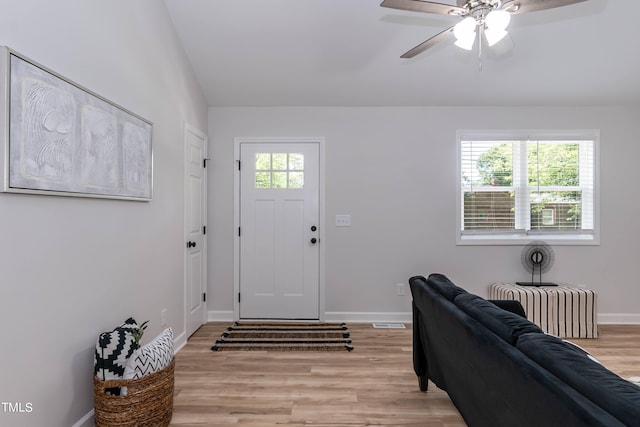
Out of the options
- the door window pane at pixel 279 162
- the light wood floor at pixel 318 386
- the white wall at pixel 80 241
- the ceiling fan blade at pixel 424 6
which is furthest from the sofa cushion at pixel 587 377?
the door window pane at pixel 279 162

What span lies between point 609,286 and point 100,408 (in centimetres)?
484

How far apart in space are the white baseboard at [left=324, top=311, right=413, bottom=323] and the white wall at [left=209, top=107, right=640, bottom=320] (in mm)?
41

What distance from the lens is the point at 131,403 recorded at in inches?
72.1

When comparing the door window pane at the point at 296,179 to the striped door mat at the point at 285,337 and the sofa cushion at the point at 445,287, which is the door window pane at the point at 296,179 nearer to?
the striped door mat at the point at 285,337

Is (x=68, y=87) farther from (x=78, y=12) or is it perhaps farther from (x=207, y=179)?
(x=207, y=179)

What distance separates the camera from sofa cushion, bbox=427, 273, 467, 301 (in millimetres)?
2031

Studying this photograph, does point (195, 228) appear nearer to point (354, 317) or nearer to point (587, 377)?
point (354, 317)

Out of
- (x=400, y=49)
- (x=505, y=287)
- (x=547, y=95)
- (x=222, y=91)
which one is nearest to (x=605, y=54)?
(x=547, y=95)

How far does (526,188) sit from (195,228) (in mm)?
3679

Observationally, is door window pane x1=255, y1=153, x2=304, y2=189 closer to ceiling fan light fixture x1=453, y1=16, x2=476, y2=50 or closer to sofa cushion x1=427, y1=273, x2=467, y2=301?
sofa cushion x1=427, y1=273, x2=467, y2=301

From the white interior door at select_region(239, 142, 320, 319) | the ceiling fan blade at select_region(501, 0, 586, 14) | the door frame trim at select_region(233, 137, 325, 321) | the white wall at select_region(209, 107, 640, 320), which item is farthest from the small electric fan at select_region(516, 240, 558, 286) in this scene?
the ceiling fan blade at select_region(501, 0, 586, 14)

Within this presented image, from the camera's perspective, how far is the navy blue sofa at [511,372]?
3.09ft

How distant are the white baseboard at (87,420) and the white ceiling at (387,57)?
297 centimetres

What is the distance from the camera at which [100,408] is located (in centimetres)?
184
